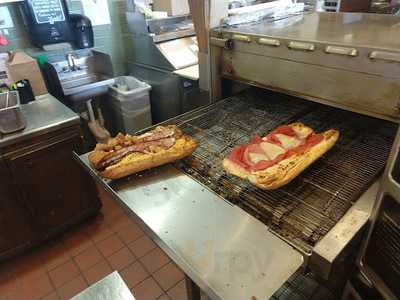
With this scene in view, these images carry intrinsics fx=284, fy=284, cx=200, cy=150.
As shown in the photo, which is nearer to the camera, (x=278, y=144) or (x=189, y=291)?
(x=278, y=144)

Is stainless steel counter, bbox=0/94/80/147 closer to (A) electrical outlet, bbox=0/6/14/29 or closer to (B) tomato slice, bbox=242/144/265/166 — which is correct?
(A) electrical outlet, bbox=0/6/14/29

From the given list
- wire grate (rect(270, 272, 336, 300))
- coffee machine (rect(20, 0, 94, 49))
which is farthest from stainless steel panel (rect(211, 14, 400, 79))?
coffee machine (rect(20, 0, 94, 49))

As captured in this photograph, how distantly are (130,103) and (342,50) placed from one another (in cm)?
191

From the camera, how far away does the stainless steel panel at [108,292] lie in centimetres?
107

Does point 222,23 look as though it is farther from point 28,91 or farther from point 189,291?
point 28,91

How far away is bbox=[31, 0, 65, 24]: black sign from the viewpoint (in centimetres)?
204

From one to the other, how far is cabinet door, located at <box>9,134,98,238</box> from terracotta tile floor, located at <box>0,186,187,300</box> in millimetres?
159

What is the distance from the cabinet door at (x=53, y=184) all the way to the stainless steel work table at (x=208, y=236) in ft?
3.16

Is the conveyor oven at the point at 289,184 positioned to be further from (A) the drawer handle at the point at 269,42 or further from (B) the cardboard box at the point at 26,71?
(B) the cardboard box at the point at 26,71

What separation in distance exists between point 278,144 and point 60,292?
5.12 ft

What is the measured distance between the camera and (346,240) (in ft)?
2.05

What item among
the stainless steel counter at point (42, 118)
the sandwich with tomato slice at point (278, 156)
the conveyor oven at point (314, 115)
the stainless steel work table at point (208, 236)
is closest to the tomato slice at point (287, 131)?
the sandwich with tomato slice at point (278, 156)

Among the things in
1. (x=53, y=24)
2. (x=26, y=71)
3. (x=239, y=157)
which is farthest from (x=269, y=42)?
(x=53, y=24)

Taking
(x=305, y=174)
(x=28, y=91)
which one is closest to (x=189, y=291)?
(x=305, y=174)
